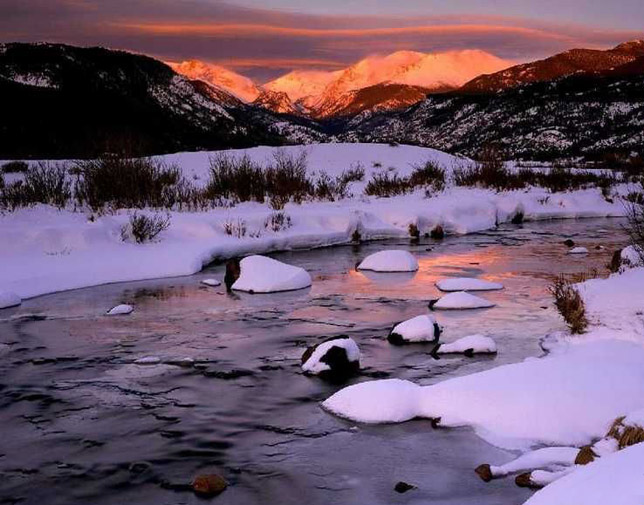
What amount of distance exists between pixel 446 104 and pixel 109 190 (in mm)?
169425

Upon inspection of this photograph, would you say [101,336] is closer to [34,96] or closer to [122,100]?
[34,96]

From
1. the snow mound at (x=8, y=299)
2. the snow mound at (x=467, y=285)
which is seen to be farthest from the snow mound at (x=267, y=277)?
the snow mound at (x=8, y=299)

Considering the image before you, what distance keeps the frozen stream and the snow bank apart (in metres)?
0.20

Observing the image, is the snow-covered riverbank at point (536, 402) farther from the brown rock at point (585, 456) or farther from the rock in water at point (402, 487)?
the rock in water at point (402, 487)

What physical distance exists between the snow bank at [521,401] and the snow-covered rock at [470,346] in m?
0.99

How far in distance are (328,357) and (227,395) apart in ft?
3.75

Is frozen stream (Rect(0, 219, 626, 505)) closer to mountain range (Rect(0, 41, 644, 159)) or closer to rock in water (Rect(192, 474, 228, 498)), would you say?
rock in water (Rect(192, 474, 228, 498))

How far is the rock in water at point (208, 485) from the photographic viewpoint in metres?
4.62

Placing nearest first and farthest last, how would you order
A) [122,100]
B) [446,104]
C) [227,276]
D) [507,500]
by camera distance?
[507,500]
[227,276]
[122,100]
[446,104]

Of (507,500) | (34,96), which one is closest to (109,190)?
(507,500)

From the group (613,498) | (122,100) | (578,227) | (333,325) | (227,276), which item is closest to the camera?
(613,498)

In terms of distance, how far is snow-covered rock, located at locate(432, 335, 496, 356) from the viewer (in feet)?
25.0

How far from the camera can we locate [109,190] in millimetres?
18453

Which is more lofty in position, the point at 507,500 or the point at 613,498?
the point at 613,498
